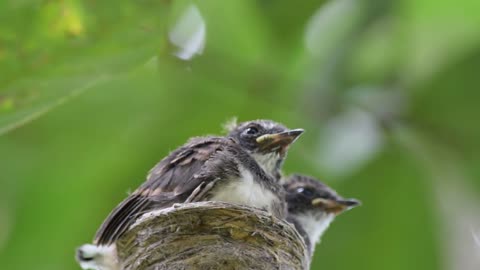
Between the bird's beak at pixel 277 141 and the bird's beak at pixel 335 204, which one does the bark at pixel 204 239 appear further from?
the bird's beak at pixel 335 204

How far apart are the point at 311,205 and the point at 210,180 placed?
4.06 feet

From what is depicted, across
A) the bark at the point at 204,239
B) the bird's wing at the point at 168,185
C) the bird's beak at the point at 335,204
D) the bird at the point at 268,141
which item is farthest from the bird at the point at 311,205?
the bark at the point at 204,239

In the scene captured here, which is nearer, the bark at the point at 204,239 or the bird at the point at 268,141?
the bark at the point at 204,239

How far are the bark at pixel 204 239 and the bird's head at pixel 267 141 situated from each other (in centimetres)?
61

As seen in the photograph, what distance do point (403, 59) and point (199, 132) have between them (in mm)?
970

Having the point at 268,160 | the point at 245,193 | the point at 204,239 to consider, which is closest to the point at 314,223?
the point at 268,160

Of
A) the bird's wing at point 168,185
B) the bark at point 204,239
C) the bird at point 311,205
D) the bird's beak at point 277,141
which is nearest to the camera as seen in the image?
the bark at point 204,239

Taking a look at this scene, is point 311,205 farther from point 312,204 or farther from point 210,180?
point 210,180

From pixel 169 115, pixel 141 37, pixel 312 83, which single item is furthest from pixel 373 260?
pixel 141 37

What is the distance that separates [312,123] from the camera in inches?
Result: 160

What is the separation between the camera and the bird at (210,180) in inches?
126

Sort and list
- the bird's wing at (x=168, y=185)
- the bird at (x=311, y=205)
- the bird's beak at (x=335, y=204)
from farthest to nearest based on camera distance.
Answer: the bird at (x=311, y=205) → the bird's beak at (x=335, y=204) → the bird's wing at (x=168, y=185)

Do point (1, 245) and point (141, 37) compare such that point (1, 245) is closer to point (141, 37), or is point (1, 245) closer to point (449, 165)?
point (141, 37)

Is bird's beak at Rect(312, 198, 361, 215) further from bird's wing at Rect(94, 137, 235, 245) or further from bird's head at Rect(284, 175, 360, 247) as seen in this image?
bird's wing at Rect(94, 137, 235, 245)
